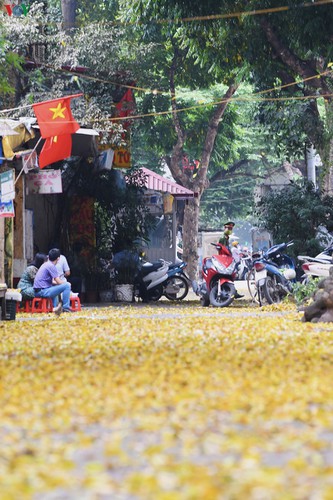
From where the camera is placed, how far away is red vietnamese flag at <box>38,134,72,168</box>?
2341cm

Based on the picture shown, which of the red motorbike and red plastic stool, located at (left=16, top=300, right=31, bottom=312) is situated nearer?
red plastic stool, located at (left=16, top=300, right=31, bottom=312)

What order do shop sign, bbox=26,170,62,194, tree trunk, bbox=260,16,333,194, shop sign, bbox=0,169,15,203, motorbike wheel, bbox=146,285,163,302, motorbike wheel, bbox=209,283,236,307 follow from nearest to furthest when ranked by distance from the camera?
shop sign, bbox=0,169,15,203
motorbike wheel, bbox=209,283,236,307
shop sign, bbox=26,170,62,194
tree trunk, bbox=260,16,333,194
motorbike wheel, bbox=146,285,163,302

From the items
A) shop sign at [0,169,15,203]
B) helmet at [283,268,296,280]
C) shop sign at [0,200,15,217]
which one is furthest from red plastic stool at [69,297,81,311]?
helmet at [283,268,296,280]

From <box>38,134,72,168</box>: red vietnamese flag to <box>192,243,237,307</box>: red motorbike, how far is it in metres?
3.76

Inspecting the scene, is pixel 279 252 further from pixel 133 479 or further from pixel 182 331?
pixel 133 479

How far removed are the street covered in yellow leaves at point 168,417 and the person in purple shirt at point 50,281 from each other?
23.2ft

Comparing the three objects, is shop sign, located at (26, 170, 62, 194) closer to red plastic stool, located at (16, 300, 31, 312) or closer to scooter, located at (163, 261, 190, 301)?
red plastic stool, located at (16, 300, 31, 312)

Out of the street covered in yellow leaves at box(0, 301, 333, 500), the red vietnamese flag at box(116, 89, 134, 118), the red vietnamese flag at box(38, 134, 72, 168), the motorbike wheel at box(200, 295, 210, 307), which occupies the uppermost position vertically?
the red vietnamese flag at box(116, 89, 134, 118)

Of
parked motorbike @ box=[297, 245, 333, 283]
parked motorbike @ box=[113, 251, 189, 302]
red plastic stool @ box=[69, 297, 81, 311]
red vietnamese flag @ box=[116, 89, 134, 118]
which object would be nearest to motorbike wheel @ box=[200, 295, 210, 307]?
parked motorbike @ box=[297, 245, 333, 283]

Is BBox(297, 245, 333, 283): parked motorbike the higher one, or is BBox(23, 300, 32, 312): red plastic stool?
BBox(297, 245, 333, 283): parked motorbike

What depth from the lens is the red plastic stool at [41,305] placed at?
21781mm

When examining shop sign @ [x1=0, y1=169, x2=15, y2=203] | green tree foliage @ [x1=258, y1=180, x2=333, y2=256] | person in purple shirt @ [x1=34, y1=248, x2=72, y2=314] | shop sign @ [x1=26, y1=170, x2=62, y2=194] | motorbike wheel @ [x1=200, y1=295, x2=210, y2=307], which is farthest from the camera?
green tree foliage @ [x1=258, y1=180, x2=333, y2=256]

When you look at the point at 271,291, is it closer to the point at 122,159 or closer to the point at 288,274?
the point at 288,274

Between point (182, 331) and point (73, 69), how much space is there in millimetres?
16227
